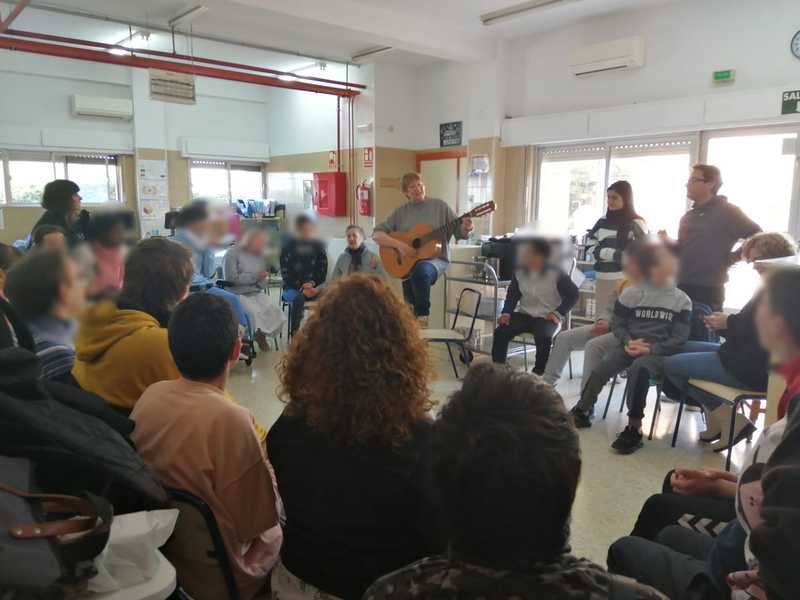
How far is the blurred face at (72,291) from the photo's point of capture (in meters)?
0.79

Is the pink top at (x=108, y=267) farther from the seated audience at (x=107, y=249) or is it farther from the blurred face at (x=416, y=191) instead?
the blurred face at (x=416, y=191)

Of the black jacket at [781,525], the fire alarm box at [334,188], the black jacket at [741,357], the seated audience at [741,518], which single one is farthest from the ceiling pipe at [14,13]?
the black jacket at [781,525]

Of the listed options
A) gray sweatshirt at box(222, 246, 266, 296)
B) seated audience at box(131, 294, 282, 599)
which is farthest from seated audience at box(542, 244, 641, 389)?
seated audience at box(131, 294, 282, 599)

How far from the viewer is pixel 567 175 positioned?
6082 millimetres

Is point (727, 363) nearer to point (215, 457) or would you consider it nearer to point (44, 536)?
point (215, 457)

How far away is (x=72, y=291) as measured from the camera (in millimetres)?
800

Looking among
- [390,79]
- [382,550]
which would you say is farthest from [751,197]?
[382,550]

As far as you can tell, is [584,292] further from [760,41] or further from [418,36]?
[418,36]

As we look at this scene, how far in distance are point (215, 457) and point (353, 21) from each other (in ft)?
16.4

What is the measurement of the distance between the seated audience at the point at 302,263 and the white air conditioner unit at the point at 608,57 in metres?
3.65

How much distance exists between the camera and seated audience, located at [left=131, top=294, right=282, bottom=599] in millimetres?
1238

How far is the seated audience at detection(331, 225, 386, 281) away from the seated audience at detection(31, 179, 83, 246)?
135 inches

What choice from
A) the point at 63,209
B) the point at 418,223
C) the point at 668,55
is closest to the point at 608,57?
the point at 668,55

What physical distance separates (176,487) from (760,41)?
5.35 m
